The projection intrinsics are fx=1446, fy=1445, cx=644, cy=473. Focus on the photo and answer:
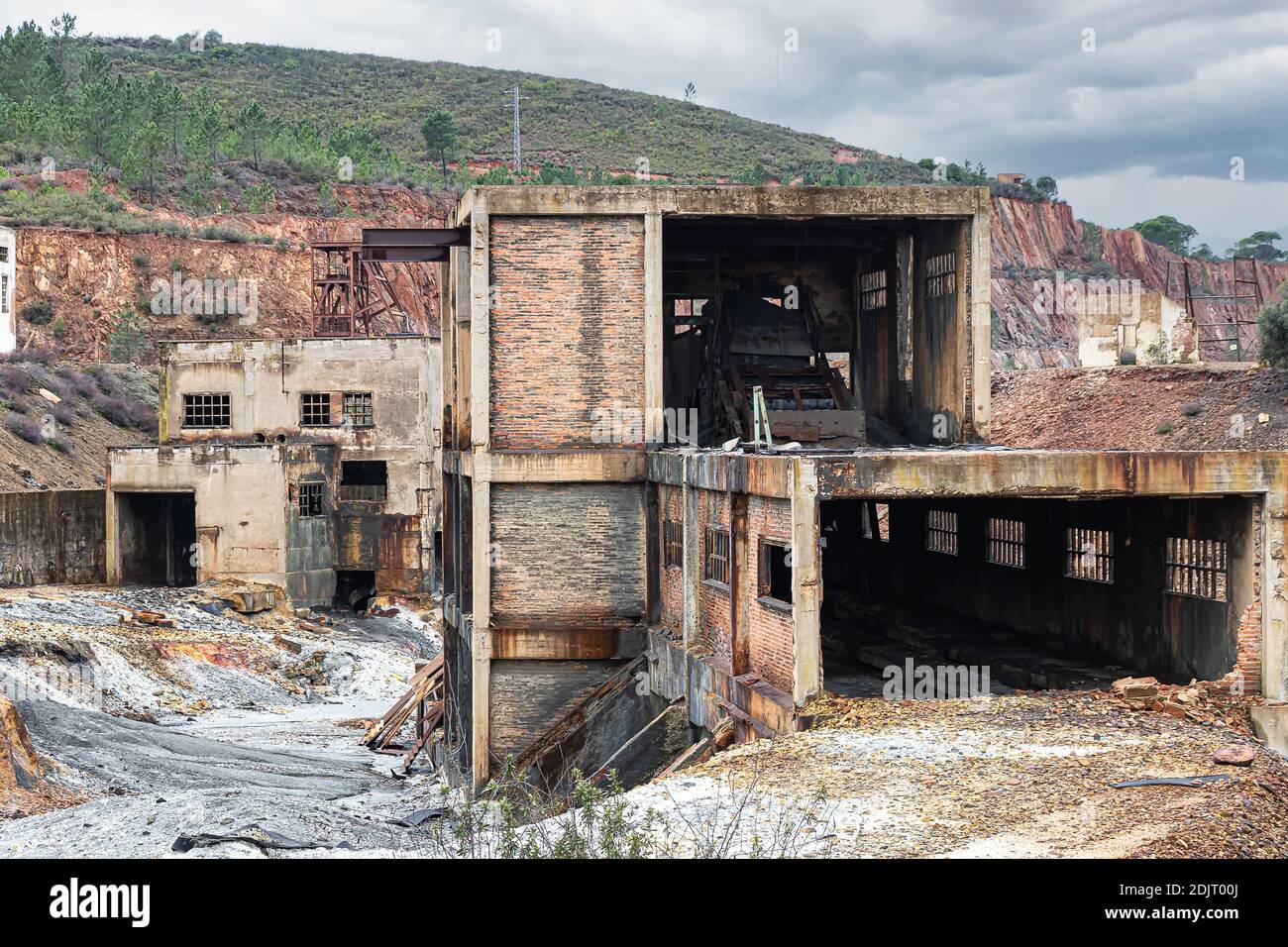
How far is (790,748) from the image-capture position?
43.4 feet

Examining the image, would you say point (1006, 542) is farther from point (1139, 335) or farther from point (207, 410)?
point (1139, 335)

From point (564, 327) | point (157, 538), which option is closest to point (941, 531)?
point (564, 327)

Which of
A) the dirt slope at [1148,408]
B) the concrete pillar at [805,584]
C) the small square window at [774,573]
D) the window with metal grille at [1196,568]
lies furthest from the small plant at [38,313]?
the window with metal grille at [1196,568]

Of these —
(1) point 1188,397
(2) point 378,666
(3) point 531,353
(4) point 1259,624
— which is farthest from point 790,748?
(1) point 1188,397

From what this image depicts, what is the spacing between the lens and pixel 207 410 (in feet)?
130

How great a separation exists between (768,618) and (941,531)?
8677 millimetres

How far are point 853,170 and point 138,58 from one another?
56986mm

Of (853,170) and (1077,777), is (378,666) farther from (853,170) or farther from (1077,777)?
(853,170)

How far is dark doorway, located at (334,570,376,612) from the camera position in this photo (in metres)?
40.6

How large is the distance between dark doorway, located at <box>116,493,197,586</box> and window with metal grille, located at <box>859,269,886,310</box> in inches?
856

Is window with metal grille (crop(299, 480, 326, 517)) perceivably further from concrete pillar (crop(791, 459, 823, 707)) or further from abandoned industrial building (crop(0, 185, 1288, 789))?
concrete pillar (crop(791, 459, 823, 707))

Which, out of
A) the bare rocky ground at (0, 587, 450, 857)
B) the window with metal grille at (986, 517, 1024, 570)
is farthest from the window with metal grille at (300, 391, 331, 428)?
the window with metal grille at (986, 517, 1024, 570)

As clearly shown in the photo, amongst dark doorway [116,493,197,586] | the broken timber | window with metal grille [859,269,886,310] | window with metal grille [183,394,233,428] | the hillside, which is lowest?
the broken timber

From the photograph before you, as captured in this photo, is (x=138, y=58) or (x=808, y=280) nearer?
(x=808, y=280)
